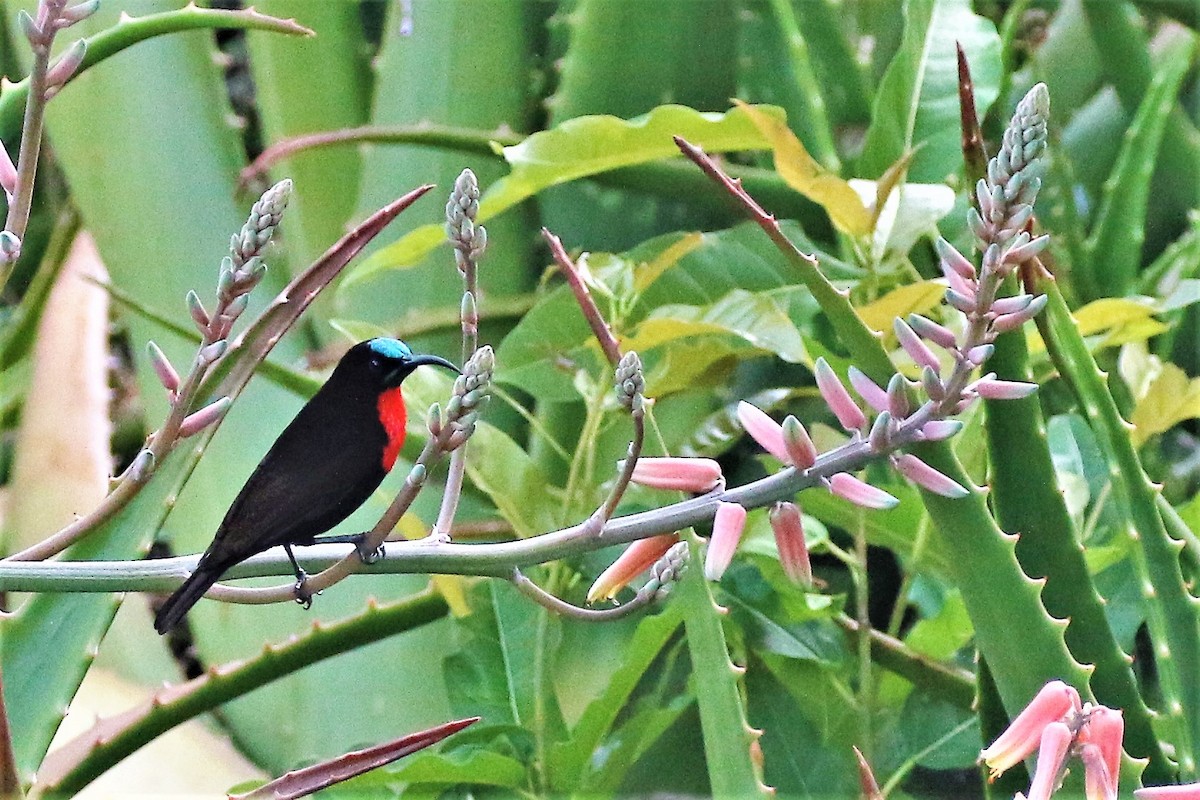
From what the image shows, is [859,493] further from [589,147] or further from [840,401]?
[589,147]

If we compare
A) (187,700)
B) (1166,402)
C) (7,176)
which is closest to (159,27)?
(7,176)

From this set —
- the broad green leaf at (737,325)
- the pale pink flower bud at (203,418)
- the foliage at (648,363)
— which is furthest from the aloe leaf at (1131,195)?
the pale pink flower bud at (203,418)

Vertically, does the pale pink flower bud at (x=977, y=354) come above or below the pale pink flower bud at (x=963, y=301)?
below

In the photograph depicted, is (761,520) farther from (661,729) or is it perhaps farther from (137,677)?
(137,677)

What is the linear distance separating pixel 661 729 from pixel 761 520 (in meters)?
0.08

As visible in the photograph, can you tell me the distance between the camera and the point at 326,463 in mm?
234

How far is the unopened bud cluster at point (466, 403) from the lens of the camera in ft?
0.57

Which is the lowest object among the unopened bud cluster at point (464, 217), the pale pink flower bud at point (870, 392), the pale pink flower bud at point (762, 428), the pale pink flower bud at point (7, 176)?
the pale pink flower bud at point (762, 428)

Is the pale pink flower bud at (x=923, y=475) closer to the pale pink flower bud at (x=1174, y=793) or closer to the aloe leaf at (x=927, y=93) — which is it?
the pale pink flower bud at (x=1174, y=793)

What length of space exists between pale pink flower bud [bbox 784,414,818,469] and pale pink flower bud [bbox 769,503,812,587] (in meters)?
0.02

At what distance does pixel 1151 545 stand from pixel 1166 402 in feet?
0.39

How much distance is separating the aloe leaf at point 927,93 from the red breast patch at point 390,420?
0.91 feet

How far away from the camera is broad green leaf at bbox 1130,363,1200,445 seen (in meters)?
0.40

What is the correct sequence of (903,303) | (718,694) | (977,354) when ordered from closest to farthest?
(977,354) → (718,694) → (903,303)
